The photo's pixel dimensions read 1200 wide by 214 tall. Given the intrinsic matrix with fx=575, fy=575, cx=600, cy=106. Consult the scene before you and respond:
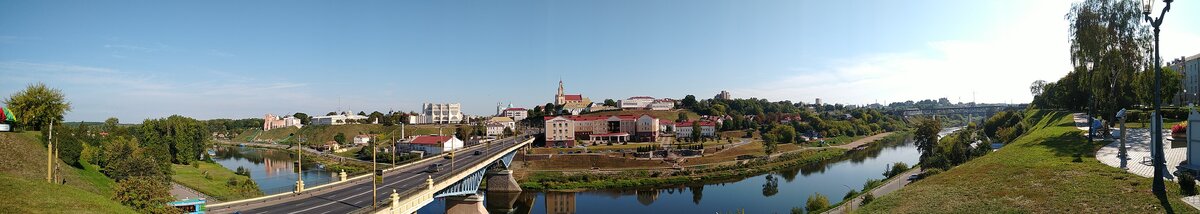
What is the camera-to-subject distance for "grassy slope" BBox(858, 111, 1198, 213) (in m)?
16.5

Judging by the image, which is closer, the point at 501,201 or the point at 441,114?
the point at 501,201

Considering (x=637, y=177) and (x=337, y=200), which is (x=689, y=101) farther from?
(x=337, y=200)

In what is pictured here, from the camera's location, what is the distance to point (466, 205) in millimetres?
33812

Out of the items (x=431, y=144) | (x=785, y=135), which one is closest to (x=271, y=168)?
(x=431, y=144)

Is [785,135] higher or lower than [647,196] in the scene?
higher

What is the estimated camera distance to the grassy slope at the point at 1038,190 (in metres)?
16.5

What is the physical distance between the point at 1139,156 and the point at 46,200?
3855 cm

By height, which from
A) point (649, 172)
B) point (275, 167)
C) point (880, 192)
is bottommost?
point (275, 167)

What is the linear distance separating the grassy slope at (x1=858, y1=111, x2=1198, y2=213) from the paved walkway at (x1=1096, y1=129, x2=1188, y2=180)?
509 mm

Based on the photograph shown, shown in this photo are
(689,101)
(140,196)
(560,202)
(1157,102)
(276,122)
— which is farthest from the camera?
(276,122)

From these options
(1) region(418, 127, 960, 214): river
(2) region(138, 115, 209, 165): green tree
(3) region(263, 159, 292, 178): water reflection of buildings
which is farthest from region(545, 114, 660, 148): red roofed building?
(2) region(138, 115, 209, 165): green tree

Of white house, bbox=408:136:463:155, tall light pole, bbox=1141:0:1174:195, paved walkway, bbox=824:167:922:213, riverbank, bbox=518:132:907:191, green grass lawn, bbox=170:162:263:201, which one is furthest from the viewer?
white house, bbox=408:136:463:155

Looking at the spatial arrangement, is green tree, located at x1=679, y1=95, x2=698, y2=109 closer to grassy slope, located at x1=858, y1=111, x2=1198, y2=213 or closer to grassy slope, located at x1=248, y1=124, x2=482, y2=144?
grassy slope, located at x1=248, y1=124, x2=482, y2=144

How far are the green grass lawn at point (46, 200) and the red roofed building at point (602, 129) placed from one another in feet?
225
